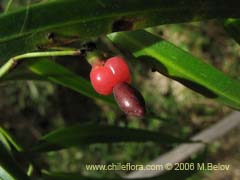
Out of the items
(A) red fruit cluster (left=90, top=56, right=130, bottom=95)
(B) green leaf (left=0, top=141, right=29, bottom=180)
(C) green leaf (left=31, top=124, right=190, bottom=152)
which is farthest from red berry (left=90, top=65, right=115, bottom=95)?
(C) green leaf (left=31, top=124, right=190, bottom=152)

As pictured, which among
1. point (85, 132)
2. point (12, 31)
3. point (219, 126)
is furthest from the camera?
point (219, 126)

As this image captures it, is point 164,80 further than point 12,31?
Yes

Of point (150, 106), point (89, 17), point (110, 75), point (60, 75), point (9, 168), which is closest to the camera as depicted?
point (89, 17)

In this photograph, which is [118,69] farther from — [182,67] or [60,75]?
[60,75]

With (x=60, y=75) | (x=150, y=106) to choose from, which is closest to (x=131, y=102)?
(x=60, y=75)

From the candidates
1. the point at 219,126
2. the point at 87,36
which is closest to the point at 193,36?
the point at 219,126

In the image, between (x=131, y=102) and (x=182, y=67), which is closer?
(x=131, y=102)

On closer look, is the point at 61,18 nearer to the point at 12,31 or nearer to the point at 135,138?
the point at 12,31

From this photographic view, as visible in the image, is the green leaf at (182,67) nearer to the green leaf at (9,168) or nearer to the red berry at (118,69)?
the red berry at (118,69)
